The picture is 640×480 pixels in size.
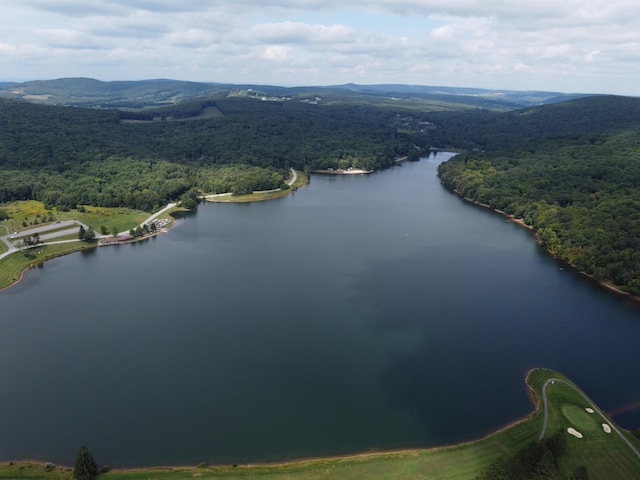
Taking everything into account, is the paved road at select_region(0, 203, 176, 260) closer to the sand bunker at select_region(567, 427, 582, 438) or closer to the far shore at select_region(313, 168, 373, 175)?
the sand bunker at select_region(567, 427, 582, 438)

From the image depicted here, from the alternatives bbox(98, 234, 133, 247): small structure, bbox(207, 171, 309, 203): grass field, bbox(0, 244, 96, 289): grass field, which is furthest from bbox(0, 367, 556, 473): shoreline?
bbox(207, 171, 309, 203): grass field

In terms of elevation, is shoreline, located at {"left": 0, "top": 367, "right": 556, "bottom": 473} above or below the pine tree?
below

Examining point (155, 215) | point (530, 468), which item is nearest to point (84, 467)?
point (530, 468)

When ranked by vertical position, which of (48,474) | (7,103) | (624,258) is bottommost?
(48,474)

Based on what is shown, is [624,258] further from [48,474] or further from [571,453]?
[48,474]

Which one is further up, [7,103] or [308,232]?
[7,103]

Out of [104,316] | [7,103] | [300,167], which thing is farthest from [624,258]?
[7,103]

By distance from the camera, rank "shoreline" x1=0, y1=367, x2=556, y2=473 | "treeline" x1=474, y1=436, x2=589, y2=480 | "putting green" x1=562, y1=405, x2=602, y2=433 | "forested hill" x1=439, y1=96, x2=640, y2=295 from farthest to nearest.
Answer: "forested hill" x1=439, y1=96, x2=640, y2=295, "putting green" x1=562, y1=405, x2=602, y2=433, "shoreline" x1=0, y1=367, x2=556, y2=473, "treeline" x1=474, y1=436, x2=589, y2=480
